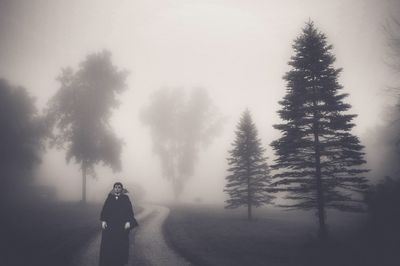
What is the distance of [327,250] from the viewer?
12898mm

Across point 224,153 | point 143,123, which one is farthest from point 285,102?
point 224,153

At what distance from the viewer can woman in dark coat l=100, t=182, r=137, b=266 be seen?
26.9ft

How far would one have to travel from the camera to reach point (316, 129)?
1486 centimetres

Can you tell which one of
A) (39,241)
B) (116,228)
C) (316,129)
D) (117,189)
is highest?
(316,129)

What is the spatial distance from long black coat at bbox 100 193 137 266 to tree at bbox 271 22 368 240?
9056 millimetres

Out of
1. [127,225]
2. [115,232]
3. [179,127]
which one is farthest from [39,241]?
[179,127]

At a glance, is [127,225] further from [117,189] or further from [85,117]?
[85,117]

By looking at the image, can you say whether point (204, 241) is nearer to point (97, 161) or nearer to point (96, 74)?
point (97, 161)

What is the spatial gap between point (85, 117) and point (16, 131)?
12.9 m

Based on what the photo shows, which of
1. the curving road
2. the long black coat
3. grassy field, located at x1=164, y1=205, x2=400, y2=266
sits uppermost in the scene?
the long black coat

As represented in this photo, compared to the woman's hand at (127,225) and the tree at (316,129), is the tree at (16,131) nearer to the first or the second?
the woman's hand at (127,225)

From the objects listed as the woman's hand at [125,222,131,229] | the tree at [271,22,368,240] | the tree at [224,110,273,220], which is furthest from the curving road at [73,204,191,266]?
the tree at [224,110,273,220]

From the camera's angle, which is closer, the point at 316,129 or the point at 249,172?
the point at 316,129

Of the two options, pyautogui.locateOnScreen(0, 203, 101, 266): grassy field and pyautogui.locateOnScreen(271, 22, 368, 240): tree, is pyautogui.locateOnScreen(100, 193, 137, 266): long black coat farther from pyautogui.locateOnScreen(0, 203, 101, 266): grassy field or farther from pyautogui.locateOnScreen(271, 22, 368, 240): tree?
pyautogui.locateOnScreen(271, 22, 368, 240): tree
